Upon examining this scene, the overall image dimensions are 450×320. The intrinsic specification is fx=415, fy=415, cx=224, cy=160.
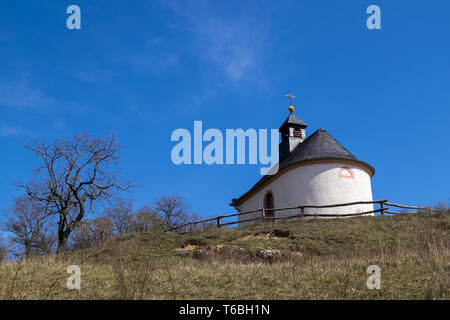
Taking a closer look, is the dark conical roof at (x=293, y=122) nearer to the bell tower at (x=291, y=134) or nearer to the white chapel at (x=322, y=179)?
the bell tower at (x=291, y=134)

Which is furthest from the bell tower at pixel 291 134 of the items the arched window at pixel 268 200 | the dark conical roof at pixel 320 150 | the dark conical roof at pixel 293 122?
the arched window at pixel 268 200

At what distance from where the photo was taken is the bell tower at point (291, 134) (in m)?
31.8

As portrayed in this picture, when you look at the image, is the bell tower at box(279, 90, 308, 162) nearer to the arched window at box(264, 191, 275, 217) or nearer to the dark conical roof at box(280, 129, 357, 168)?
the dark conical roof at box(280, 129, 357, 168)

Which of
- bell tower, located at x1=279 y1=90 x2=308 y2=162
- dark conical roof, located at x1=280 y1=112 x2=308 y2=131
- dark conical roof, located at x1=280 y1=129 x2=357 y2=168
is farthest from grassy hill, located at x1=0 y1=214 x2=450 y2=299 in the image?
dark conical roof, located at x1=280 y1=112 x2=308 y2=131

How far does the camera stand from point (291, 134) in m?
32.2

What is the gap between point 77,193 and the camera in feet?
89.5

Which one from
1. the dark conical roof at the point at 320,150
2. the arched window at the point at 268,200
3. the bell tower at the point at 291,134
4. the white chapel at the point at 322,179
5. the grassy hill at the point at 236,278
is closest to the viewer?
the grassy hill at the point at 236,278

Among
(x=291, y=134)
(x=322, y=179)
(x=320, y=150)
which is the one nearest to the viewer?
(x=322, y=179)

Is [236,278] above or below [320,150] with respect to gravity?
below

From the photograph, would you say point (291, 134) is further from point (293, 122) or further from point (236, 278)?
point (236, 278)

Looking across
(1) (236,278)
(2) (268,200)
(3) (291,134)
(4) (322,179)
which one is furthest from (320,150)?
(1) (236,278)

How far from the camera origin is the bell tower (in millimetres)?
31766
